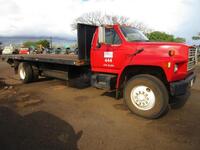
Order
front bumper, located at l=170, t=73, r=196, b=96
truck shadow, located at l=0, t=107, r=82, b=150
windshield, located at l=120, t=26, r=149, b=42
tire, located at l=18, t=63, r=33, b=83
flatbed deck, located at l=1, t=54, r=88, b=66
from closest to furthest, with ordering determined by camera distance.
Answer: truck shadow, located at l=0, t=107, r=82, b=150, front bumper, located at l=170, t=73, r=196, b=96, windshield, located at l=120, t=26, r=149, b=42, flatbed deck, located at l=1, t=54, r=88, b=66, tire, located at l=18, t=63, r=33, b=83

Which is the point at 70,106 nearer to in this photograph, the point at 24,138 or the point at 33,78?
the point at 24,138

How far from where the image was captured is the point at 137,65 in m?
5.19

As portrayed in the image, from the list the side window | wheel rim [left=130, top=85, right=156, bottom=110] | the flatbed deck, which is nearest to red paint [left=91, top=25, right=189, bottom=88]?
the side window

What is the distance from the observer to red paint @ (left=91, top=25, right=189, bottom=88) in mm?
4698

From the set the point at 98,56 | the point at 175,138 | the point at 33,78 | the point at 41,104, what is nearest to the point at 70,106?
the point at 41,104

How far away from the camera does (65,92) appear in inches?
301

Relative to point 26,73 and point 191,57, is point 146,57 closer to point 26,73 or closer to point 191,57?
point 191,57

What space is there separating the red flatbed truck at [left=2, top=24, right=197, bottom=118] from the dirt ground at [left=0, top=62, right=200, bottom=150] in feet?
1.69

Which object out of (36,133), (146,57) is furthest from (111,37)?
(36,133)

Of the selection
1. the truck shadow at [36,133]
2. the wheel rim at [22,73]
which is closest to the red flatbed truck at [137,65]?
the truck shadow at [36,133]

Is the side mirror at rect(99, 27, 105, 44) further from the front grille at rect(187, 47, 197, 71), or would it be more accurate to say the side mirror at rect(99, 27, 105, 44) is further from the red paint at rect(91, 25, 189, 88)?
the front grille at rect(187, 47, 197, 71)

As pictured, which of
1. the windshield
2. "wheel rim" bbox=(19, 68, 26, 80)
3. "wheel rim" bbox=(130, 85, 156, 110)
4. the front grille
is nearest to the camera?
"wheel rim" bbox=(130, 85, 156, 110)

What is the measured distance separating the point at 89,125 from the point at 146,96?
1553mm

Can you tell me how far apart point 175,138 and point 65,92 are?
4592 millimetres
